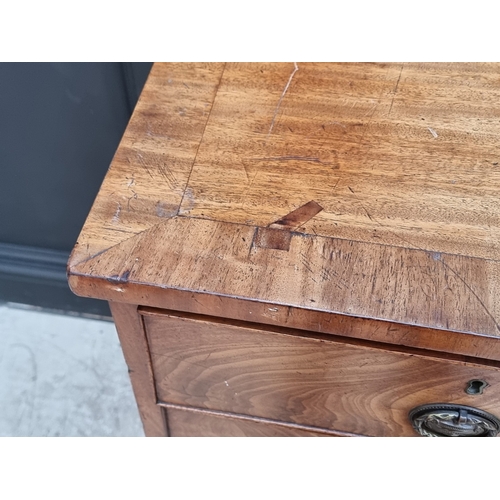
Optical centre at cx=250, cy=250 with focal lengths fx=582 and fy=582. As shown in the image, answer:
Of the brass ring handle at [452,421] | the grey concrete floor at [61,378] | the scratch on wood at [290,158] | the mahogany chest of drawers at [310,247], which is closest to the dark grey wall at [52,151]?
the grey concrete floor at [61,378]

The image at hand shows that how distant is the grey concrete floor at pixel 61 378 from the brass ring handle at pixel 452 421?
53 cm

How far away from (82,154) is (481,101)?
504 millimetres

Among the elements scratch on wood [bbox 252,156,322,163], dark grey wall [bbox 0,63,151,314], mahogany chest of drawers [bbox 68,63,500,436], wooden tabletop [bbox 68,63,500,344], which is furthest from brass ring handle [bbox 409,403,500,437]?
dark grey wall [bbox 0,63,151,314]

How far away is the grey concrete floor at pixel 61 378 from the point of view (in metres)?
0.89

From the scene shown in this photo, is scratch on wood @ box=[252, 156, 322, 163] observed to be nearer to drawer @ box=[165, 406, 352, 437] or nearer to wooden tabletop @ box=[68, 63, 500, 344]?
wooden tabletop @ box=[68, 63, 500, 344]

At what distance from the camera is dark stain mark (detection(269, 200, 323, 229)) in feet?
1.40

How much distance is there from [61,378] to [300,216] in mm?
641

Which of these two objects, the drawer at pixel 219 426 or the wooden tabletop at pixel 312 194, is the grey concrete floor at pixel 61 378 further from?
the wooden tabletop at pixel 312 194

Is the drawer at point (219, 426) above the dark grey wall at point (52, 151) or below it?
below

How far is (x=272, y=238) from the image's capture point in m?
0.42

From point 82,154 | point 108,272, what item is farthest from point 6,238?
point 108,272

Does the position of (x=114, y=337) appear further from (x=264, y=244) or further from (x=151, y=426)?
(x=264, y=244)

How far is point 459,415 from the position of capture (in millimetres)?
453

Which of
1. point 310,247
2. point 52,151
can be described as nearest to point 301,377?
point 310,247
